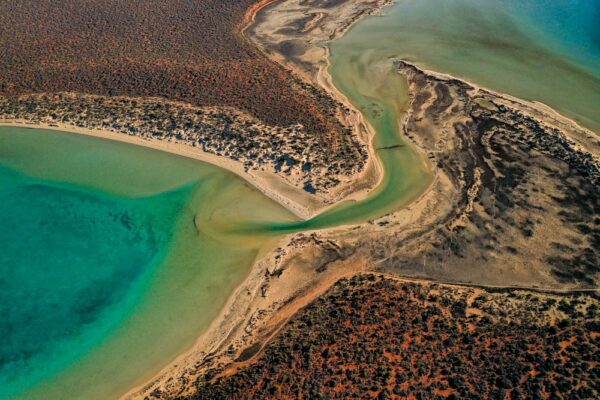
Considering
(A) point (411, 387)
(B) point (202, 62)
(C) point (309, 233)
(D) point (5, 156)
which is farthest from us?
(B) point (202, 62)

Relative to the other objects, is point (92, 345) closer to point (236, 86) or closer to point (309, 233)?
point (309, 233)

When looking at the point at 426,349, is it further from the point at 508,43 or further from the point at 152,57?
the point at 508,43

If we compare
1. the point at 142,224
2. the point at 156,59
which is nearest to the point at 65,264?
the point at 142,224

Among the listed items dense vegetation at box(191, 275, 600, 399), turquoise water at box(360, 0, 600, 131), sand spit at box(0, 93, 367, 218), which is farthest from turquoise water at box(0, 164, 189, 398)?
turquoise water at box(360, 0, 600, 131)

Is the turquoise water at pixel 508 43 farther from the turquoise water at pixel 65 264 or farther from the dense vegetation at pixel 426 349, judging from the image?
the turquoise water at pixel 65 264

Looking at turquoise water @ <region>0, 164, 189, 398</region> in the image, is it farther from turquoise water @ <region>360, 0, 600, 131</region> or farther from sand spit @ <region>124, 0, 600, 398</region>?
turquoise water @ <region>360, 0, 600, 131</region>

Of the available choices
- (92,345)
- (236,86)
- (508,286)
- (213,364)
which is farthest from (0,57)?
(508,286)
